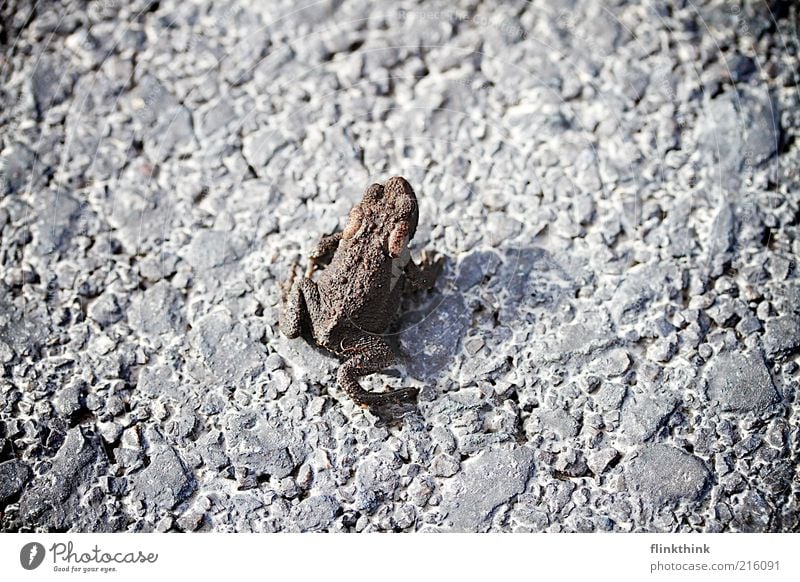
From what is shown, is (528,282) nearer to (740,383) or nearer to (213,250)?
(740,383)

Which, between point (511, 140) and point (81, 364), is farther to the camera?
point (511, 140)

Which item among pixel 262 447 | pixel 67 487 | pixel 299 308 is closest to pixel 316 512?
pixel 262 447

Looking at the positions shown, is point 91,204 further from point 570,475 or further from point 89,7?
point 570,475

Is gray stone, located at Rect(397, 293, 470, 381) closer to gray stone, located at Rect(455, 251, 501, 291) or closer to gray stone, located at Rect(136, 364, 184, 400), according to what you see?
gray stone, located at Rect(455, 251, 501, 291)

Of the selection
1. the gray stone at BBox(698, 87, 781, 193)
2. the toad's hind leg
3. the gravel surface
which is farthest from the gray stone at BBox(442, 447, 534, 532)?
the gray stone at BBox(698, 87, 781, 193)
